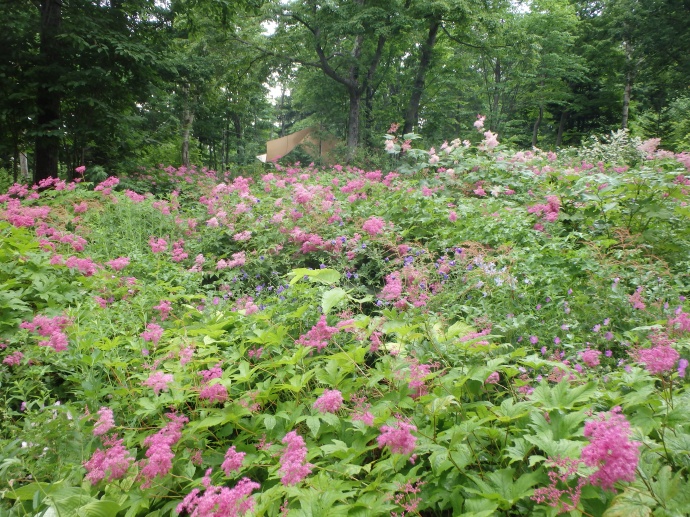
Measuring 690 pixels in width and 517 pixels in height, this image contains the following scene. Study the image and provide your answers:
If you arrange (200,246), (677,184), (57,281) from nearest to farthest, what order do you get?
(57,281) < (677,184) < (200,246)

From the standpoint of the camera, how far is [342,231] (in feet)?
14.3

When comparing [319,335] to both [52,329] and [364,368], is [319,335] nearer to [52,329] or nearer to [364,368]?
[364,368]

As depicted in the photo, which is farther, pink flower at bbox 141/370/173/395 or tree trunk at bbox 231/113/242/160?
tree trunk at bbox 231/113/242/160

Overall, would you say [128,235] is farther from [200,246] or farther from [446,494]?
[446,494]

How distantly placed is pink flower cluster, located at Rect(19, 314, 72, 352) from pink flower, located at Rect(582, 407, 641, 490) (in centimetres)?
232

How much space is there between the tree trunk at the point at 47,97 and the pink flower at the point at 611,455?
9456 mm

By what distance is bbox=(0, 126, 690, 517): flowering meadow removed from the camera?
1.39 metres

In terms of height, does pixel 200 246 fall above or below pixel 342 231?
below

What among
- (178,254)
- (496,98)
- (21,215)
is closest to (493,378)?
(178,254)

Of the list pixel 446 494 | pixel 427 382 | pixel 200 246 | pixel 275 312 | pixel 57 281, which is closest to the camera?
pixel 446 494

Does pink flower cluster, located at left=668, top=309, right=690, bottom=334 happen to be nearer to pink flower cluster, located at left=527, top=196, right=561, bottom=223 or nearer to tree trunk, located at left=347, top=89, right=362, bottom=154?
pink flower cluster, located at left=527, top=196, right=561, bottom=223

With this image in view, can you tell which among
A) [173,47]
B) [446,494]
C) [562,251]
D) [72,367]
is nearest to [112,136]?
[173,47]

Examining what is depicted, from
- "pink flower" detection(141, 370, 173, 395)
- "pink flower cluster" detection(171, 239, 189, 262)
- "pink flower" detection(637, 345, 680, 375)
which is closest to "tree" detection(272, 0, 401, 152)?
"pink flower cluster" detection(171, 239, 189, 262)

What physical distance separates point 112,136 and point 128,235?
5496mm
